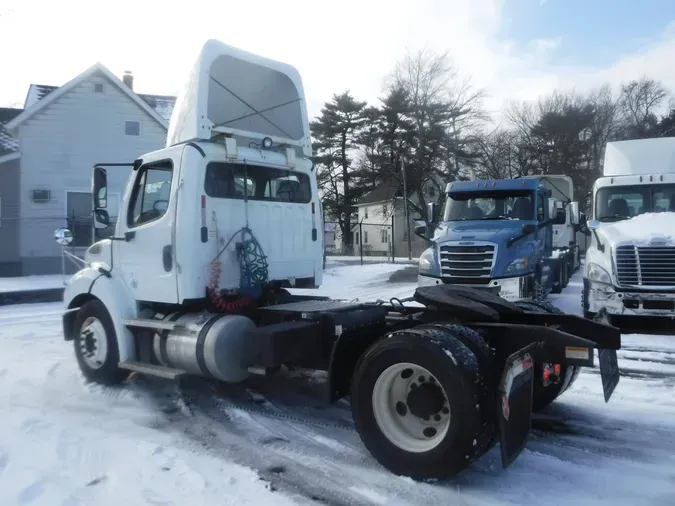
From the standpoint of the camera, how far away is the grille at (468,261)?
1070 centimetres

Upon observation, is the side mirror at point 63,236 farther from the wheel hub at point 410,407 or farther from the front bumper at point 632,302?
the front bumper at point 632,302

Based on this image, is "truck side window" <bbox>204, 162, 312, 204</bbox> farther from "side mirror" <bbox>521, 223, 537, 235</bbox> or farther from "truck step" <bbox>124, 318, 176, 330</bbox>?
"side mirror" <bbox>521, 223, 537, 235</bbox>

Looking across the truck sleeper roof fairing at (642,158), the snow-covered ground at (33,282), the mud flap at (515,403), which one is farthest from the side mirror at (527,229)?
the snow-covered ground at (33,282)

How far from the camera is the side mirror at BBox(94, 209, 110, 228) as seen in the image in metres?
6.75

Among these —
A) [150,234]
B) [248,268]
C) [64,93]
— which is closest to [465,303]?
[248,268]

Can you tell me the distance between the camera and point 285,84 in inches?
292

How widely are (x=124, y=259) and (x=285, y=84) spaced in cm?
286

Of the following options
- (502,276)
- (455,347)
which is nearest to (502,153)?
(502,276)

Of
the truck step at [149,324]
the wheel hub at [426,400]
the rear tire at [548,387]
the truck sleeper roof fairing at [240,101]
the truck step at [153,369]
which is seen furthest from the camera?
the truck sleeper roof fairing at [240,101]

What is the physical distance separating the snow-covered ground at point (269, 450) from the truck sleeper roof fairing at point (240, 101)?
2.88 meters

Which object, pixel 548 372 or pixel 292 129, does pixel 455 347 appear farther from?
pixel 292 129

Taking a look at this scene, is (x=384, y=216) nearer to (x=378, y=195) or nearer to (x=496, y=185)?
(x=378, y=195)

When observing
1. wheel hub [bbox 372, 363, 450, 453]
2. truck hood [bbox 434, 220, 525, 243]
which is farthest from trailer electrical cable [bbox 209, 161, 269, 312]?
truck hood [bbox 434, 220, 525, 243]

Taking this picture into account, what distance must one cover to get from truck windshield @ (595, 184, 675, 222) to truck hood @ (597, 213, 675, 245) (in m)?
0.41
